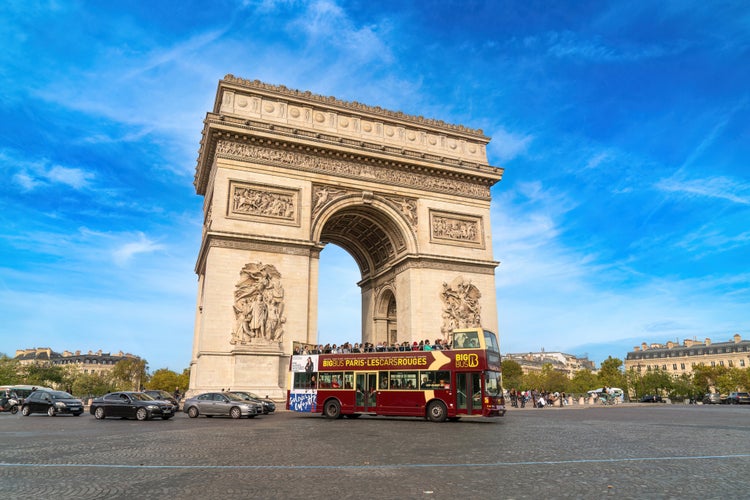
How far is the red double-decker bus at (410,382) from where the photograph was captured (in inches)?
711

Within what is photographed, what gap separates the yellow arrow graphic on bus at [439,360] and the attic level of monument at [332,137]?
45.9ft

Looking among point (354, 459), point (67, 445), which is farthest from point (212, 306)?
point (354, 459)

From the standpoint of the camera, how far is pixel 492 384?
18.3 m

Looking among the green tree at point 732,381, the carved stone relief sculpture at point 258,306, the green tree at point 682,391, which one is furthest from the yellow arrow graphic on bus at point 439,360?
the green tree at point 732,381

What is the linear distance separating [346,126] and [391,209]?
18.3ft

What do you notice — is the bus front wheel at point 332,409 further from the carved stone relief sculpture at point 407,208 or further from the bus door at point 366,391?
→ the carved stone relief sculpture at point 407,208

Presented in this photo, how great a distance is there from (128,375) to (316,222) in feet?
238

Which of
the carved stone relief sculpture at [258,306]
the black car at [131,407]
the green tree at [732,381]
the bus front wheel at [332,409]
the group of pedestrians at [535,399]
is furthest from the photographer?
the green tree at [732,381]

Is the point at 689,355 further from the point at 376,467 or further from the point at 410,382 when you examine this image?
the point at 376,467

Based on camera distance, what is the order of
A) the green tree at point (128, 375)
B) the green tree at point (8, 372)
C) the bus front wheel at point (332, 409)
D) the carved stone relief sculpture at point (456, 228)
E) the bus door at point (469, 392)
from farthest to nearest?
the green tree at point (128, 375) < the green tree at point (8, 372) < the carved stone relief sculpture at point (456, 228) < the bus front wheel at point (332, 409) < the bus door at point (469, 392)

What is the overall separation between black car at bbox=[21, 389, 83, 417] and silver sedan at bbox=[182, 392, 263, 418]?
19.5ft

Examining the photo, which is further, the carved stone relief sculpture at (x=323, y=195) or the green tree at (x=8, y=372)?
the green tree at (x=8, y=372)

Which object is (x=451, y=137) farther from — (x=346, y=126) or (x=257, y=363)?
(x=257, y=363)

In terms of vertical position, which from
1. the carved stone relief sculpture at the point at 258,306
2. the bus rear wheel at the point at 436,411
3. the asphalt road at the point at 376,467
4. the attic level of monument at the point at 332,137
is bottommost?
the asphalt road at the point at 376,467
